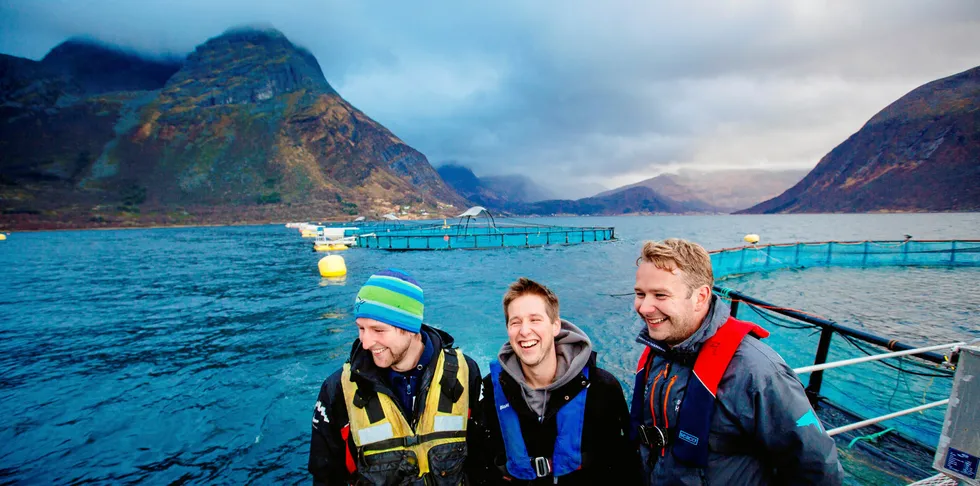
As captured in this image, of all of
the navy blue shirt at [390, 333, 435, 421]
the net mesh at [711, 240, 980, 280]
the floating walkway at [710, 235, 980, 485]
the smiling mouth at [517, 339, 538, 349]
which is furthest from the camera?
the net mesh at [711, 240, 980, 280]

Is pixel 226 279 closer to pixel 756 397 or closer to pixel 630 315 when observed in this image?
pixel 630 315

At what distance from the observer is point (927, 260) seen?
85.0 ft

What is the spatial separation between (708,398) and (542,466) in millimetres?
1173

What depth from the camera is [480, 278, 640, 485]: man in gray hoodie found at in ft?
8.46

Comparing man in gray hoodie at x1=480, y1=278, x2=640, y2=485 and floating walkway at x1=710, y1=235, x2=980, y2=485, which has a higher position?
man in gray hoodie at x1=480, y1=278, x2=640, y2=485

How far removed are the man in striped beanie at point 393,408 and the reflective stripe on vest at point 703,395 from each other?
1.41m

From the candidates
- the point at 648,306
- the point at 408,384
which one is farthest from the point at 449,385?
the point at 648,306

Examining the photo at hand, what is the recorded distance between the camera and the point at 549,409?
8.59ft

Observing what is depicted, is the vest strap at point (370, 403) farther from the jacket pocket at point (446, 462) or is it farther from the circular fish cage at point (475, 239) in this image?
the circular fish cage at point (475, 239)

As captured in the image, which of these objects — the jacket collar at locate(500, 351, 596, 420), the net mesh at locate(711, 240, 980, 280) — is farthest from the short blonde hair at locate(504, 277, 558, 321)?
the net mesh at locate(711, 240, 980, 280)

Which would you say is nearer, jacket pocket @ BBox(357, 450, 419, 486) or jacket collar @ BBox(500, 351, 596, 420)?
jacket collar @ BBox(500, 351, 596, 420)

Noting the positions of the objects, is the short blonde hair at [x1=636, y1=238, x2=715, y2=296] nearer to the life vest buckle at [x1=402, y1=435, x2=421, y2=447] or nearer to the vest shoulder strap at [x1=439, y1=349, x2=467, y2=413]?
the vest shoulder strap at [x1=439, y1=349, x2=467, y2=413]

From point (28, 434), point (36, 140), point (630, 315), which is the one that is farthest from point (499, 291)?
point (36, 140)

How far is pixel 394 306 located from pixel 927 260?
38196 millimetres
